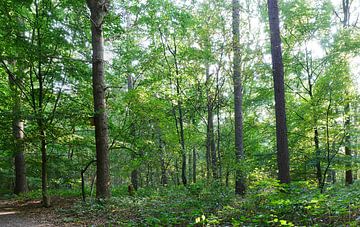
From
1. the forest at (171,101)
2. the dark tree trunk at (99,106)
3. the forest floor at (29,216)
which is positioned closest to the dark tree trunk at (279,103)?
the forest at (171,101)

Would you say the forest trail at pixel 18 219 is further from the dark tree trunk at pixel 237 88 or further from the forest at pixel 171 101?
the dark tree trunk at pixel 237 88

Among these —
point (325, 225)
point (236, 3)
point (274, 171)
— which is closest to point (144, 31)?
point (236, 3)

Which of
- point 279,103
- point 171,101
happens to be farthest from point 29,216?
point 279,103

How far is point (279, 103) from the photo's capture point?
27.3 feet

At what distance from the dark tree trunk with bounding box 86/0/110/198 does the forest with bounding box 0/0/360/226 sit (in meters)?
0.04

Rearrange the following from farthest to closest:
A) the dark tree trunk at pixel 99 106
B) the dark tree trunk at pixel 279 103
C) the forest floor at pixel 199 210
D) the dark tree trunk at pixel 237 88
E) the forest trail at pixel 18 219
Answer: the dark tree trunk at pixel 237 88 → the dark tree trunk at pixel 99 106 → the dark tree trunk at pixel 279 103 → the forest trail at pixel 18 219 → the forest floor at pixel 199 210

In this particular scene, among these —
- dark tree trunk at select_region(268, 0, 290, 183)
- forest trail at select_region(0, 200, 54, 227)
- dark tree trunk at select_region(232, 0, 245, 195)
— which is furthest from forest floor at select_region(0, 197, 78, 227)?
dark tree trunk at select_region(232, 0, 245, 195)

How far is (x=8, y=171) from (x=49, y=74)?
1032 cm

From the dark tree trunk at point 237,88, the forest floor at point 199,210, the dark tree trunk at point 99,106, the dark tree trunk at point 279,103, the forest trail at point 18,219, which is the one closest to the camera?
the forest floor at point 199,210

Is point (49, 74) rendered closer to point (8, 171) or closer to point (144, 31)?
point (144, 31)

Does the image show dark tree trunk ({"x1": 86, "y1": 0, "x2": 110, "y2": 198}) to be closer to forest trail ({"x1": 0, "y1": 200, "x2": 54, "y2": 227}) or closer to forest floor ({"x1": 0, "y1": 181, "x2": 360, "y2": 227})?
forest floor ({"x1": 0, "y1": 181, "x2": 360, "y2": 227})

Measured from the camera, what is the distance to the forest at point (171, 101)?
27.2 ft

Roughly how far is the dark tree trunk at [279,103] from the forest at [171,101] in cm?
3

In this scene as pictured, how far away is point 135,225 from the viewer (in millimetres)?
6109
